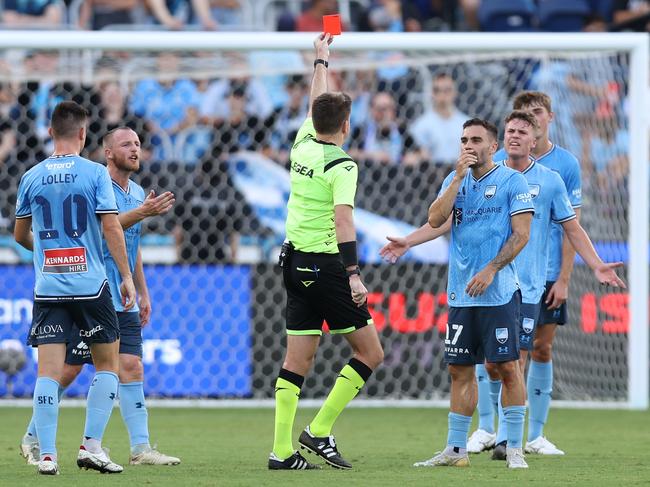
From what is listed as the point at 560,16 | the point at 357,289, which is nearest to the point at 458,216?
the point at 357,289

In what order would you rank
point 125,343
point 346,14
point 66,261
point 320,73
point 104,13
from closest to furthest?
point 66,261
point 125,343
point 320,73
point 104,13
point 346,14

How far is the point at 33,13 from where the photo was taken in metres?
17.7

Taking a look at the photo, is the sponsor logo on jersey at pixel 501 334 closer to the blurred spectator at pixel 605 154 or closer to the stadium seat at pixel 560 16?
the blurred spectator at pixel 605 154

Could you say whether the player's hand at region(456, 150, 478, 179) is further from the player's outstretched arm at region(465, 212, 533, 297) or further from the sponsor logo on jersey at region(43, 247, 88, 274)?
the sponsor logo on jersey at region(43, 247, 88, 274)

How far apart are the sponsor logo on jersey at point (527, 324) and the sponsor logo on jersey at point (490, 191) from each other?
121 centimetres

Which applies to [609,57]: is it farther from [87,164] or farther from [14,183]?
[87,164]

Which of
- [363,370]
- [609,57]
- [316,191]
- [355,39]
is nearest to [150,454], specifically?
[363,370]

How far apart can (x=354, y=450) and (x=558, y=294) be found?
1.72m

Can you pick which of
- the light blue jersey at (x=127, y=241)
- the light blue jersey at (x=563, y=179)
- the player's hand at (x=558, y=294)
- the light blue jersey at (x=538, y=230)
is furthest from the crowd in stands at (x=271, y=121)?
the light blue jersey at (x=127, y=241)

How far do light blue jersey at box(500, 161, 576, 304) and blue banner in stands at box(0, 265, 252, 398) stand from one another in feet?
15.1

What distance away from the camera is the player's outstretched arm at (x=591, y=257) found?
7332 millimetres

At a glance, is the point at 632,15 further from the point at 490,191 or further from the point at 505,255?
the point at 505,255

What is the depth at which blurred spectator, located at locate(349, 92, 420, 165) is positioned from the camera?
14.4m

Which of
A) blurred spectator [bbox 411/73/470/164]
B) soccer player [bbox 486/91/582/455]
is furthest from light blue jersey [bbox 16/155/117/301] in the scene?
blurred spectator [bbox 411/73/470/164]
